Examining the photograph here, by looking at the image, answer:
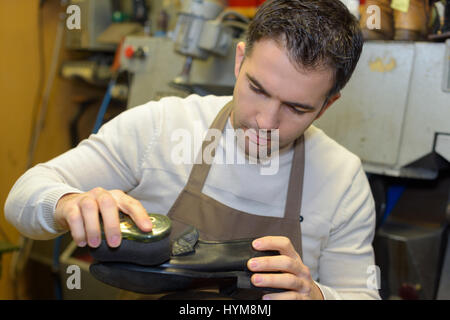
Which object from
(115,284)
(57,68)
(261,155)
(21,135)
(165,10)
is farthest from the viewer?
(165,10)

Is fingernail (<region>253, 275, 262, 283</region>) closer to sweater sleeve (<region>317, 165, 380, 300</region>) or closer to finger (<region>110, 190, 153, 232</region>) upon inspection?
finger (<region>110, 190, 153, 232</region>)

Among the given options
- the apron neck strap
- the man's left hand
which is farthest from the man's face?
the man's left hand

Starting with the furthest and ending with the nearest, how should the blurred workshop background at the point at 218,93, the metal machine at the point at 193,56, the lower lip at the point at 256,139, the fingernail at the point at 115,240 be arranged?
1. the metal machine at the point at 193,56
2. the blurred workshop background at the point at 218,93
3. the lower lip at the point at 256,139
4. the fingernail at the point at 115,240

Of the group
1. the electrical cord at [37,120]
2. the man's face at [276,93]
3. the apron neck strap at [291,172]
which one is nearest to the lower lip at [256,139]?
the man's face at [276,93]

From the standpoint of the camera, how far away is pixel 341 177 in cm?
88

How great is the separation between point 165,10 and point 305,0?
1.24 meters

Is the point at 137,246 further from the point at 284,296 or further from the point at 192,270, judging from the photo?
the point at 284,296

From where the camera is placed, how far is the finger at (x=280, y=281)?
1.89 feet

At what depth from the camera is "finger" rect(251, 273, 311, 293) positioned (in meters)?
0.58

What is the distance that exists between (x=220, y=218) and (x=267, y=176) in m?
0.15

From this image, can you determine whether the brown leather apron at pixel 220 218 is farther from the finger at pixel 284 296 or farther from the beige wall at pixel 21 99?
the beige wall at pixel 21 99

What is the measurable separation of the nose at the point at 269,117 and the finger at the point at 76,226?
0.35 m
